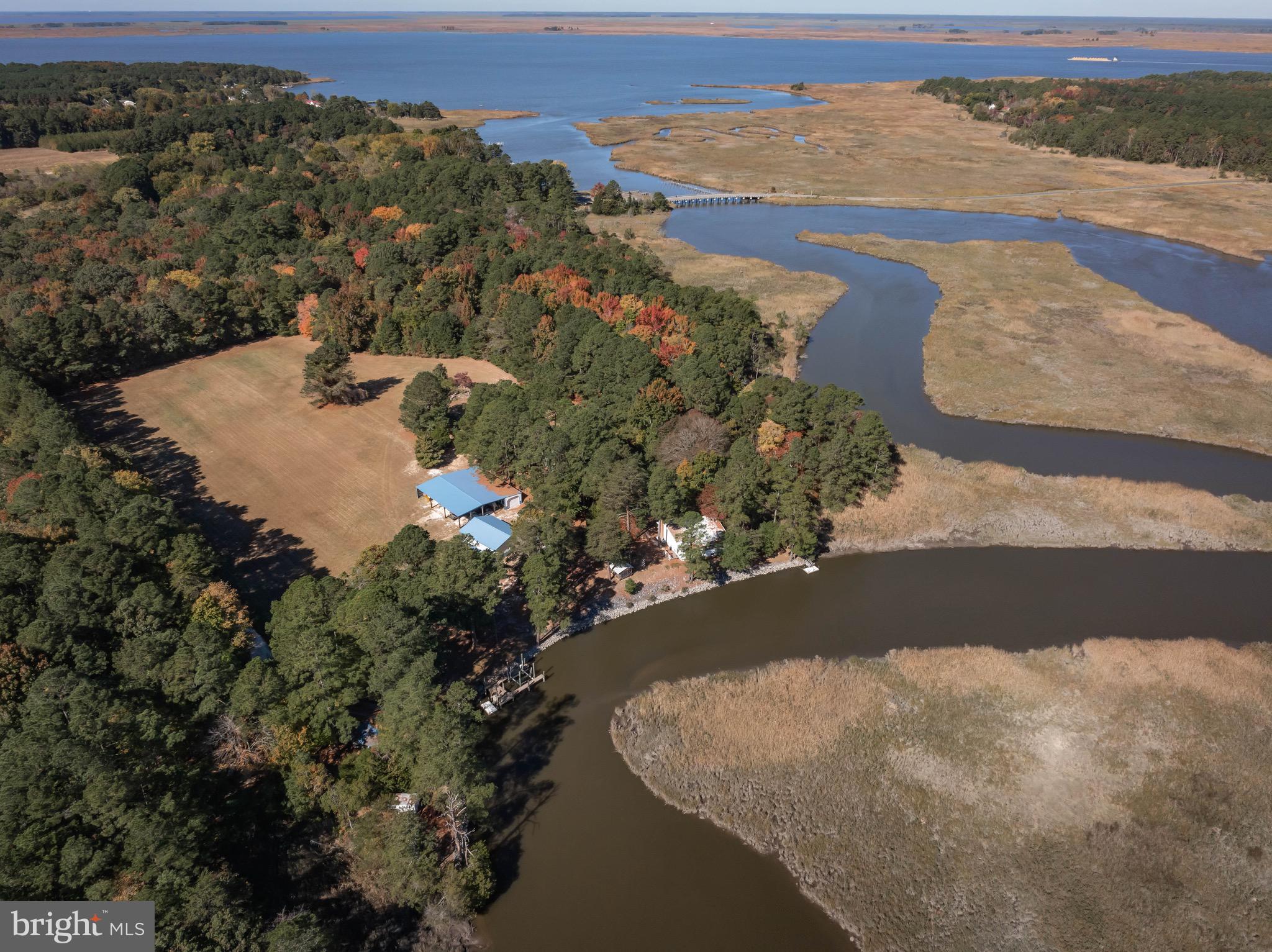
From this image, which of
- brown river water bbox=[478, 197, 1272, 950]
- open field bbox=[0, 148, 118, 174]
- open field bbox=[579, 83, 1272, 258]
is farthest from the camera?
open field bbox=[579, 83, 1272, 258]

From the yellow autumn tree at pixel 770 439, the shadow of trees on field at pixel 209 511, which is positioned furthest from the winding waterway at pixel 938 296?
the shadow of trees on field at pixel 209 511

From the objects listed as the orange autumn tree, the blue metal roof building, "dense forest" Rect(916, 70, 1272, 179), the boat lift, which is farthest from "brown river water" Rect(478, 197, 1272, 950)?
Answer: "dense forest" Rect(916, 70, 1272, 179)

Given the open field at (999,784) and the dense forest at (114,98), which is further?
the dense forest at (114,98)

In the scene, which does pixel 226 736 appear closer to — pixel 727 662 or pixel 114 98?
pixel 727 662

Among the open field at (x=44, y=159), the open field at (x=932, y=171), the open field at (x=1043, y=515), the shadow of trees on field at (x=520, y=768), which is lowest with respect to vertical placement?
the shadow of trees on field at (x=520, y=768)

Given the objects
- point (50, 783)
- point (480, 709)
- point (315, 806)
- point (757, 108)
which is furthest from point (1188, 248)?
point (757, 108)

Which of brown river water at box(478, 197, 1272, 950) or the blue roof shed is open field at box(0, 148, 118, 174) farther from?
brown river water at box(478, 197, 1272, 950)

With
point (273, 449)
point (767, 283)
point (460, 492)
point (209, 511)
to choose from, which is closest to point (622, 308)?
point (460, 492)

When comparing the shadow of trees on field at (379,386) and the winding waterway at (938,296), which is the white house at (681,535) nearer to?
the winding waterway at (938,296)
